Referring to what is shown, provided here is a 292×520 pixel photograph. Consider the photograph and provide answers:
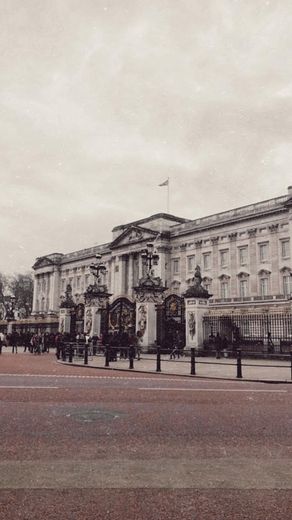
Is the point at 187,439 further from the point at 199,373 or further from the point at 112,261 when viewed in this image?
the point at 112,261

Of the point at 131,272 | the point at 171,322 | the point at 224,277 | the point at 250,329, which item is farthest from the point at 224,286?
the point at 250,329

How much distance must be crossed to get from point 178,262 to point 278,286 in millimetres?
20377

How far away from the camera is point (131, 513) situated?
12.6ft

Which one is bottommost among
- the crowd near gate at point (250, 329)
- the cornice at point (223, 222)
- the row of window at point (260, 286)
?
the crowd near gate at point (250, 329)

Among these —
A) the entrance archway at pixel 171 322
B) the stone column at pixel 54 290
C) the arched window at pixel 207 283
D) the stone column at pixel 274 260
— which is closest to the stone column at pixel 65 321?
the entrance archway at pixel 171 322

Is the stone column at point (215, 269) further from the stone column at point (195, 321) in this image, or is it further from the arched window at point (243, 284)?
the stone column at point (195, 321)

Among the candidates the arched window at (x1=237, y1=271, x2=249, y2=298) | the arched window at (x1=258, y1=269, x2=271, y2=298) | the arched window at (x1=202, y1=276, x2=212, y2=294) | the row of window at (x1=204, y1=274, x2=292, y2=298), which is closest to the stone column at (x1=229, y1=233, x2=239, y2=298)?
the arched window at (x1=237, y1=271, x2=249, y2=298)

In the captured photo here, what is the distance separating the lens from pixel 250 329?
25203 millimetres

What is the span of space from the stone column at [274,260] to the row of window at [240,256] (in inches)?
31.0

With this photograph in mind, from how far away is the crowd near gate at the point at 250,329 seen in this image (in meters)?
23.9

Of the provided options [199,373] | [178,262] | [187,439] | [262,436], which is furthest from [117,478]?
[178,262]

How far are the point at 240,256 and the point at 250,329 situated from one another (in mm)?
40047

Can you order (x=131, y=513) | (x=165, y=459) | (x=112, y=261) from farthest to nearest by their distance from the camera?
(x=112, y=261) → (x=165, y=459) → (x=131, y=513)

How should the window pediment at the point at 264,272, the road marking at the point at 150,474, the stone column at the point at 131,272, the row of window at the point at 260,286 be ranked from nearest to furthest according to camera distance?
the road marking at the point at 150,474 → the row of window at the point at 260,286 → the window pediment at the point at 264,272 → the stone column at the point at 131,272
